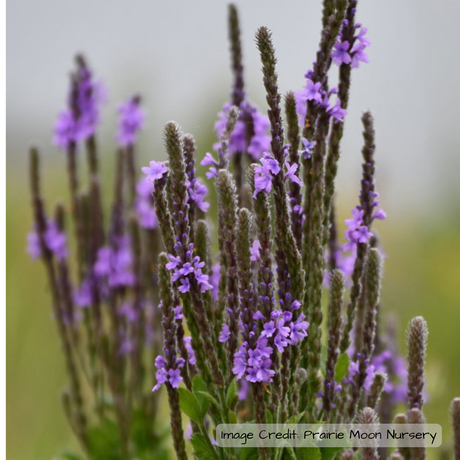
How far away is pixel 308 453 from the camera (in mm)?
1126

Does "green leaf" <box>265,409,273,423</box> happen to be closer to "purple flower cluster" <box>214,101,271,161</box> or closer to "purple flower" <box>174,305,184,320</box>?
"purple flower" <box>174,305,184,320</box>

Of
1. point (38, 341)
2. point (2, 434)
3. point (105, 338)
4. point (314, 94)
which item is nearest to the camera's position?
point (314, 94)

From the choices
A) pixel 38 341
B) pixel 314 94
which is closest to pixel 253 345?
pixel 314 94

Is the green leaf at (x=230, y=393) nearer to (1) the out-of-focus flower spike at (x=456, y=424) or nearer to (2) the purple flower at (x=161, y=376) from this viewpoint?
(2) the purple flower at (x=161, y=376)

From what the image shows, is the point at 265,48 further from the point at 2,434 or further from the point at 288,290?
the point at 2,434

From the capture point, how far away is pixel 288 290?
3.63ft

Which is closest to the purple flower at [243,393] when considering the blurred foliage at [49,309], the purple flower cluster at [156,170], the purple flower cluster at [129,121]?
the purple flower cluster at [156,170]

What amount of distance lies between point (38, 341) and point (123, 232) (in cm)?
172

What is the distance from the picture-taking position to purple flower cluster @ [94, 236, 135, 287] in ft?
7.91

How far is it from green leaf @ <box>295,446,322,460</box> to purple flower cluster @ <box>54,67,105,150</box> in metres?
1.52

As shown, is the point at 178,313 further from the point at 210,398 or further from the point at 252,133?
the point at 252,133

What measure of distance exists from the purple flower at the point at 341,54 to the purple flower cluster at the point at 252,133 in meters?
0.33

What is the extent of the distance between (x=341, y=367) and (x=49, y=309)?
10.8ft

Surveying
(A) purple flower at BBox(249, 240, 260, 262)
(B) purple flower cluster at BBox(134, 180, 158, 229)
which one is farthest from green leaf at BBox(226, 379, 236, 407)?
(B) purple flower cluster at BBox(134, 180, 158, 229)
